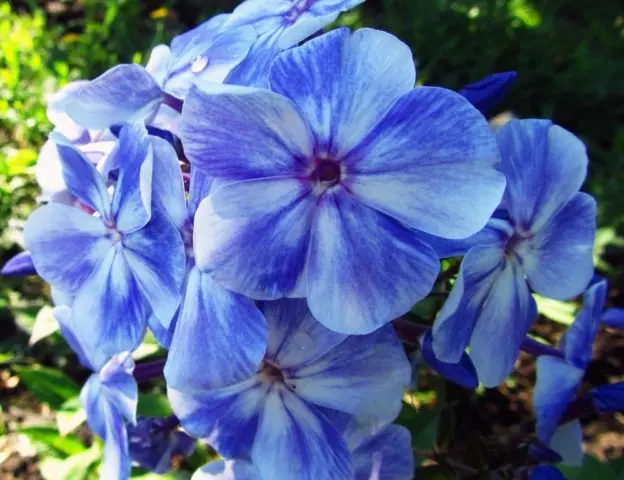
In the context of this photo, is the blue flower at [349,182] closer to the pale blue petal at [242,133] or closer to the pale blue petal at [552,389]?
the pale blue petal at [242,133]

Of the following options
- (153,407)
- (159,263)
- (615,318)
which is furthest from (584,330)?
(153,407)

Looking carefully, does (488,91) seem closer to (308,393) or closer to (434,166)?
(434,166)

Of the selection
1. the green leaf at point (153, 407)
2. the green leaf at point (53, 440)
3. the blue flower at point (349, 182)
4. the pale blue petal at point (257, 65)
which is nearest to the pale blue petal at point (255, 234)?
the blue flower at point (349, 182)

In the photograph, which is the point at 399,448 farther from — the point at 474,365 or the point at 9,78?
the point at 9,78

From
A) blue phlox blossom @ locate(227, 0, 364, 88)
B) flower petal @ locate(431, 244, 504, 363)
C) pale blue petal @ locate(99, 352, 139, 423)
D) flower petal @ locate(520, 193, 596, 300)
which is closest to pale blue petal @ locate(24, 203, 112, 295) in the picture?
pale blue petal @ locate(99, 352, 139, 423)

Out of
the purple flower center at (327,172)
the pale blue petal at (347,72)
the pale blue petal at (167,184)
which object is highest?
the pale blue petal at (347,72)

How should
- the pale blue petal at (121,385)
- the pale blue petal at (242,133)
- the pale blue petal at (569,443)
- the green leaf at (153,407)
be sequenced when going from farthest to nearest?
the green leaf at (153,407), the pale blue petal at (569,443), the pale blue petal at (121,385), the pale blue petal at (242,133)
